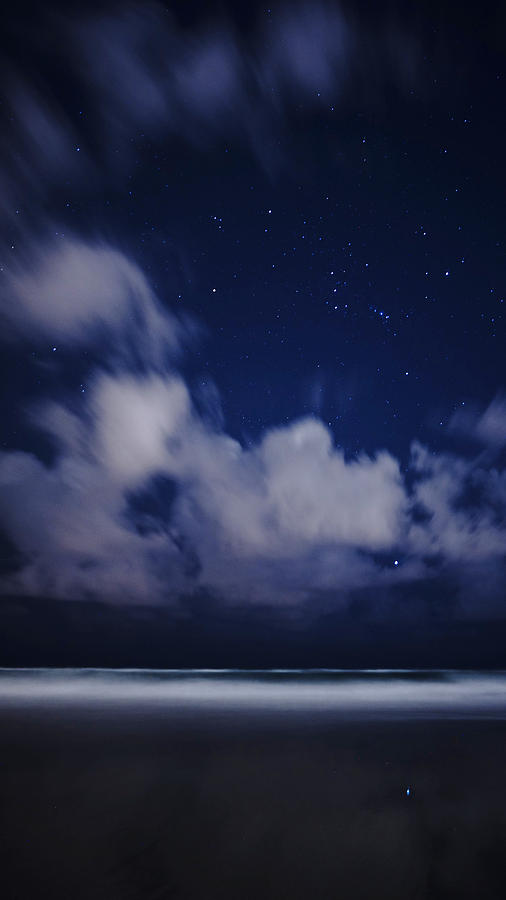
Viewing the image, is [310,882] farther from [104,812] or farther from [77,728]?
[77,728]

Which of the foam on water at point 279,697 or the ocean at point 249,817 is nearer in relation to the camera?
the ocean at point 249,817

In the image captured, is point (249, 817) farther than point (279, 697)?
No

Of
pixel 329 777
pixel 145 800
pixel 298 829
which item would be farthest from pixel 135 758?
pixel 298 829

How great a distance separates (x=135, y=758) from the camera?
656 cm

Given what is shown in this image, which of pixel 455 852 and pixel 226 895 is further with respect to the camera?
pixel 455 852

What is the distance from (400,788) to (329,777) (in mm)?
851

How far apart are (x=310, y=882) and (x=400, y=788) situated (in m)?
2.67

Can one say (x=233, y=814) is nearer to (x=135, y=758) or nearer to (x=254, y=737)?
(x=135, y=758)

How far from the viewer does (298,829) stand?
397 centimetres

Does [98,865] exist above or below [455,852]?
above

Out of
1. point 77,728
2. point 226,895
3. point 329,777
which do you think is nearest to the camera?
point 226,895

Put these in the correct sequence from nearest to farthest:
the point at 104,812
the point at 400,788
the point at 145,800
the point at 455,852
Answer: the point at 455,852 → the point at 104,812 → the point at 145,800 → the point at 400,788

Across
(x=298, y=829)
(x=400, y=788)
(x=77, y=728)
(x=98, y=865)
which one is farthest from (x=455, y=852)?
(x=77, y=728)

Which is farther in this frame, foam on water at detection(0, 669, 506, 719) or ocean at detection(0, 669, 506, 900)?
foam on water at detection(0, 669, 506, 719)
